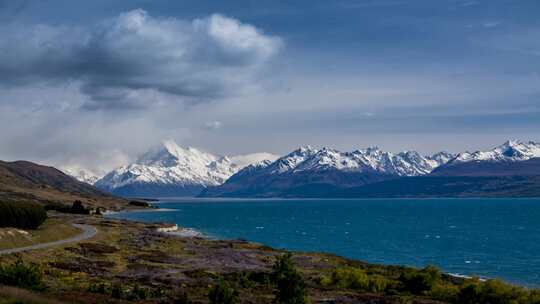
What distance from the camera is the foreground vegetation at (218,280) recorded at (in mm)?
41938

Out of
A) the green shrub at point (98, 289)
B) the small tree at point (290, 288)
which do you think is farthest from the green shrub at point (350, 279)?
the green shrub at point (98, 289)

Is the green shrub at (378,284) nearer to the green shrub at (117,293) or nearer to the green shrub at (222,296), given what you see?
the green shrub at (222,296)

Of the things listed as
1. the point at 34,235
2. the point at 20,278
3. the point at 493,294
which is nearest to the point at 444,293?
the point at 493,294

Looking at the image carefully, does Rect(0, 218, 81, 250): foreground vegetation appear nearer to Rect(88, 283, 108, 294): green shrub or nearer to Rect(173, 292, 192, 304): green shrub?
Rect(88, 283, 108, 294): green shrub

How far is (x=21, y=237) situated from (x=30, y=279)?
42515 millimetres

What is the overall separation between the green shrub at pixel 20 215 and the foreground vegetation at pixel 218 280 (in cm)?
1337

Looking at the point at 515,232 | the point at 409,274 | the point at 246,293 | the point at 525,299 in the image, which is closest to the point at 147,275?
the point at 246,293

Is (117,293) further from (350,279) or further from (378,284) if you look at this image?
(378,284)

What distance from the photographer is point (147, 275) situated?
58.0m

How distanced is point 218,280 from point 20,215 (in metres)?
50.8

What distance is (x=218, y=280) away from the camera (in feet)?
166

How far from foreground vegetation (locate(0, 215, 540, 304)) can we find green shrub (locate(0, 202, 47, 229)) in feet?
43.9

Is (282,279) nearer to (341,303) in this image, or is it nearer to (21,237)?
(341,303)

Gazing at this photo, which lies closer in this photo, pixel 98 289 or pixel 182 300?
pixel 182 300
